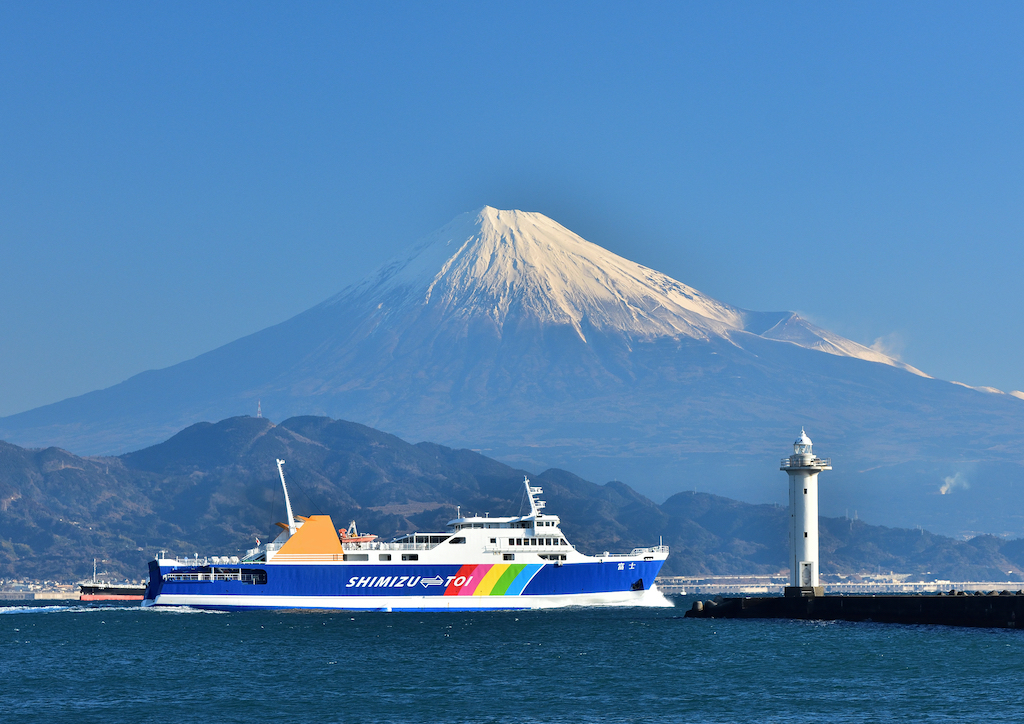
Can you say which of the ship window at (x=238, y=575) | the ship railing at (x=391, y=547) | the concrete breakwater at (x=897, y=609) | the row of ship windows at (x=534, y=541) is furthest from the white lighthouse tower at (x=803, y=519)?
the ship window at (x=238, y=575)

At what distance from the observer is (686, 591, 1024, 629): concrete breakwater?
5878cm

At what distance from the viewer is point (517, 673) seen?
164 feet

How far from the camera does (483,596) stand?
80.7 meters

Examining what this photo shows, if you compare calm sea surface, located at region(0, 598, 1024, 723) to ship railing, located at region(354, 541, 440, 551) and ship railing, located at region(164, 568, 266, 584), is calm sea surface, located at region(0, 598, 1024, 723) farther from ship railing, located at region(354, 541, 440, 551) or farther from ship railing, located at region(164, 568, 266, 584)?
ship railing, located at region(354, 541, 440, 551)

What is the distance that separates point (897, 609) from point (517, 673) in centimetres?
2188

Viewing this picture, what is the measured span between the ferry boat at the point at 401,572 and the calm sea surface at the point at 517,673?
7.90 m

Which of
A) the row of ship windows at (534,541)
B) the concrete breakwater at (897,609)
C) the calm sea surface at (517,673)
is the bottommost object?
the calm sea surface at (517,673)

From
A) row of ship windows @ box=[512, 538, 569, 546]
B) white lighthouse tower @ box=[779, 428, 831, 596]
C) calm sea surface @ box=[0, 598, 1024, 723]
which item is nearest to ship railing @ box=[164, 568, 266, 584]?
calm sea surface @ box=[0, 598, 1024, 723]

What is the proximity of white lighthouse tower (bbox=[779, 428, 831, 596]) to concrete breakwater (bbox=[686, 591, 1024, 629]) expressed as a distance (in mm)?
801

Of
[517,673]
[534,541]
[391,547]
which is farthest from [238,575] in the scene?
[517,673]

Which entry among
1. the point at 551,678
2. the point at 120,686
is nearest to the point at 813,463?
the point at 551,678

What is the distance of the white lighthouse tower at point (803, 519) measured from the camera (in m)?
64.6

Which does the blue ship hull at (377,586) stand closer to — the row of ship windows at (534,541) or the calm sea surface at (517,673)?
the row of ship windows at (534,541)

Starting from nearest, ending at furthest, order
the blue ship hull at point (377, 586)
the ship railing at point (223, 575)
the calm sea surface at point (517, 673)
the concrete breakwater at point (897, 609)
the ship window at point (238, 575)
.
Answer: the calm sea surface at point (517, 673) < the concrete breakwater at point (897, 609) < the blue ship hull at point (377, 586) < the ship window at point (238, 575) < the ship railing at point (223, 575)
